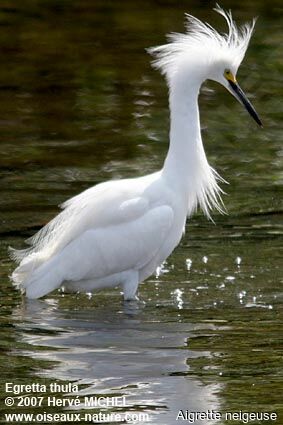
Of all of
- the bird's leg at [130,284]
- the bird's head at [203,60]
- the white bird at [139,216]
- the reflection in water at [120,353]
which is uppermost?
the bird's head at [203,60]

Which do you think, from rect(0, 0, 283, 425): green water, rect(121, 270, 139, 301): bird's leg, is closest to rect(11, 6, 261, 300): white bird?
rect(121, 270, 139, 301): bird's leg

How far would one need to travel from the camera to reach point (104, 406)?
6.90 meters

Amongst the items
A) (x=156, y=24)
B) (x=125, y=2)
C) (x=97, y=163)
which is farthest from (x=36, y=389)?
(x=125, y=2)

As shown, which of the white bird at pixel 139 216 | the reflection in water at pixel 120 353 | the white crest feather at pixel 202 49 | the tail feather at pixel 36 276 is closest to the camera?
the reflection in water at pixel 120 353

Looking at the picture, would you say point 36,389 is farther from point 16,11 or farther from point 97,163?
point 16,11

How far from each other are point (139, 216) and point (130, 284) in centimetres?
47

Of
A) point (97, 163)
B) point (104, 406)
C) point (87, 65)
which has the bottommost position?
point (104, 406)

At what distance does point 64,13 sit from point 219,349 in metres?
11.3

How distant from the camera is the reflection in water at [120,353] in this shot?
7078mm

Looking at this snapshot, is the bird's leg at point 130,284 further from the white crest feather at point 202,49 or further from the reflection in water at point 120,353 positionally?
the white crest feather at point 202,49

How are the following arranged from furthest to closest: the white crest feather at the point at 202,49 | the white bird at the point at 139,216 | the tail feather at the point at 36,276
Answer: the white crest feather at the point at 202,49 → the white bird at the point at 139,216 → the tail feather at the point at 36,276

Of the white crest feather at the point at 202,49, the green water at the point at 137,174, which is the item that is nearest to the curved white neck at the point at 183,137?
the white crest feather at the point at 202,49

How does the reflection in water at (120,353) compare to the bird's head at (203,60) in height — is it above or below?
below

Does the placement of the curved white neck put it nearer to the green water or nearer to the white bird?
the white bird
